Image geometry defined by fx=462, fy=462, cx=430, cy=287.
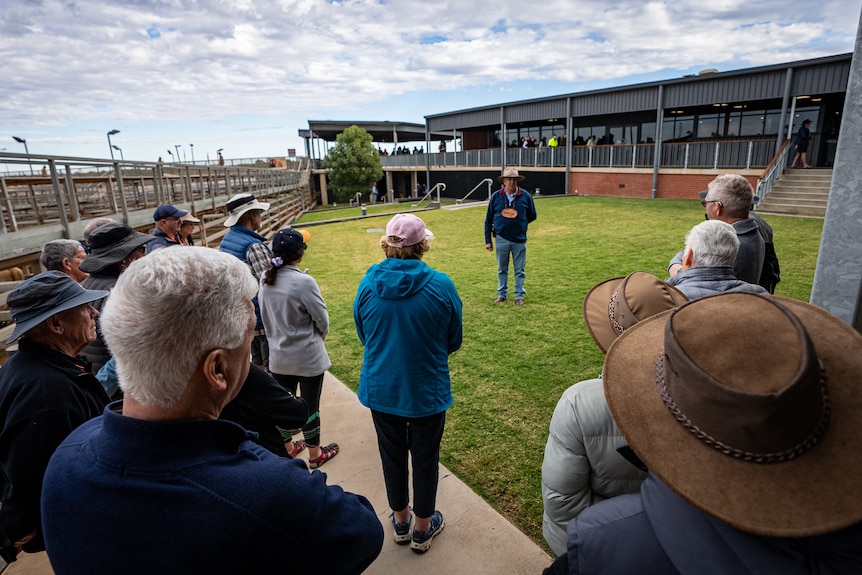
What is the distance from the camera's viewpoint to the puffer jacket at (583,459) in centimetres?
163

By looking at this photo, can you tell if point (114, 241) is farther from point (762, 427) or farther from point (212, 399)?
point (762, 427)

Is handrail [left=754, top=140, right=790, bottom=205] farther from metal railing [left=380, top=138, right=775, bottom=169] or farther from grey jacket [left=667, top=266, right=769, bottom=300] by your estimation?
grey jacket [left=667, top=266, right=769, bottom=300]

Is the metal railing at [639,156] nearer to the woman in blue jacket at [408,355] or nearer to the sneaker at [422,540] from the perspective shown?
the woman in blue jacket at [408,355]

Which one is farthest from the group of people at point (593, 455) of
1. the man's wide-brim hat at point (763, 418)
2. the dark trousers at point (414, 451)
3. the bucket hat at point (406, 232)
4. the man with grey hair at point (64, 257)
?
the man with grey hair at point (64, 257)

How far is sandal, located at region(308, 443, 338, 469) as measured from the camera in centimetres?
362

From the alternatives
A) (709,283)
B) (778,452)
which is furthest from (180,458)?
(709,283)

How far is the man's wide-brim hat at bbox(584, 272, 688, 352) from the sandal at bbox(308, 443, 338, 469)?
8.03 feet

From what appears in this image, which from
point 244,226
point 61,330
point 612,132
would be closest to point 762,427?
point 61,330

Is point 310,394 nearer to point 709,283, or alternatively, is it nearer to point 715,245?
point 709,283

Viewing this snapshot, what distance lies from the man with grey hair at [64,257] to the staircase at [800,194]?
16761mm

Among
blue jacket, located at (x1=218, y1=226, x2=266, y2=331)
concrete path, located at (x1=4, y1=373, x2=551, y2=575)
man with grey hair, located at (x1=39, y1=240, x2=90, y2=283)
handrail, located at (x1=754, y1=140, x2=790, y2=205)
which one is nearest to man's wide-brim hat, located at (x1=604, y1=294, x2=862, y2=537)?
concrete path, located at (x1=4, y1=373, x2=551, y2=575)

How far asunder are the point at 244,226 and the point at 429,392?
3.14 m

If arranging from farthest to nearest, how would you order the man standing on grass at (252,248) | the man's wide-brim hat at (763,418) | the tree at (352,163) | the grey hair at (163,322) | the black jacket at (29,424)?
the tree at (352,163), the man standing on grass at (252,248), the black jacket at (29,424), the grey hair at (163,322), the man's wide-brim hat at (763,418)

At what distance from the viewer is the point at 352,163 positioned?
3372 centimetres
